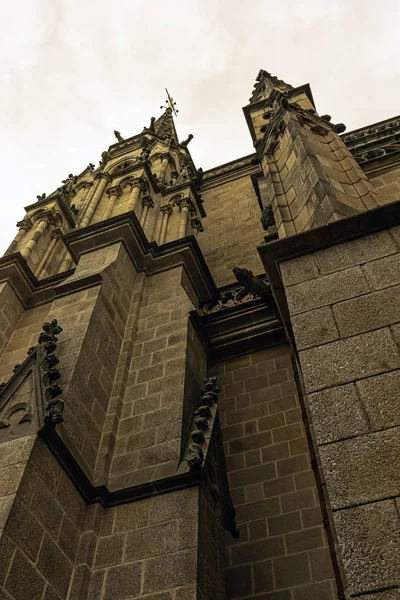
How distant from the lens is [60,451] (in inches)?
236

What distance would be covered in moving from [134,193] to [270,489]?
318 inches

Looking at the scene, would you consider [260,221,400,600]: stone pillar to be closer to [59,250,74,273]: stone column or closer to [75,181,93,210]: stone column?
[59,250,74,273]: stone column

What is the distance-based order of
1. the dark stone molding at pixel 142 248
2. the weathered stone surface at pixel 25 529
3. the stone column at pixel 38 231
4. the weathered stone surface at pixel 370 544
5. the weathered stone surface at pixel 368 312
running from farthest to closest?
the stone column at pixel 38 231
the dark stone molding at pixel 142 248
the weathered stone surface at pixel 25 529
the weathered stone surface at pixel 368 312
the weathered stone surface at pixel 370 544

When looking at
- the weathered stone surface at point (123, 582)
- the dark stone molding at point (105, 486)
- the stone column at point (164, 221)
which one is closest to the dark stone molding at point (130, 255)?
the stone column at point (164, 221)

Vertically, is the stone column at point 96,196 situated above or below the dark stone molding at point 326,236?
below

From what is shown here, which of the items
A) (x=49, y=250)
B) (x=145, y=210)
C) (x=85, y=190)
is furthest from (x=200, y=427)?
(x=85, y=190)

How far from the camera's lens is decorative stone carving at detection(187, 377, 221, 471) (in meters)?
6.25

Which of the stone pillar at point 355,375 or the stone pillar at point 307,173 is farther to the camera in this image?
the stone pillar at point 307,173

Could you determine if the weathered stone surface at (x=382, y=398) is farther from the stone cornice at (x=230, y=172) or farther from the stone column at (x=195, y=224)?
the stone cornice at (x=230, y=172)

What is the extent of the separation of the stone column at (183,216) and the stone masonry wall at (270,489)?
3758 millimetres

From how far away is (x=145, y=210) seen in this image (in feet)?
43.0

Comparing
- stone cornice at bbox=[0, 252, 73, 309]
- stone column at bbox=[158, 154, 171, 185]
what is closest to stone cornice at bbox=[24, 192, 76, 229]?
stone column at bbox=[158, 154, 171, 185]

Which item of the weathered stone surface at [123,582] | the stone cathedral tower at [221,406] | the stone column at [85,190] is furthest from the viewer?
the stone column at [85,190]

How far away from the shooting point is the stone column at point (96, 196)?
12759 millimetres
